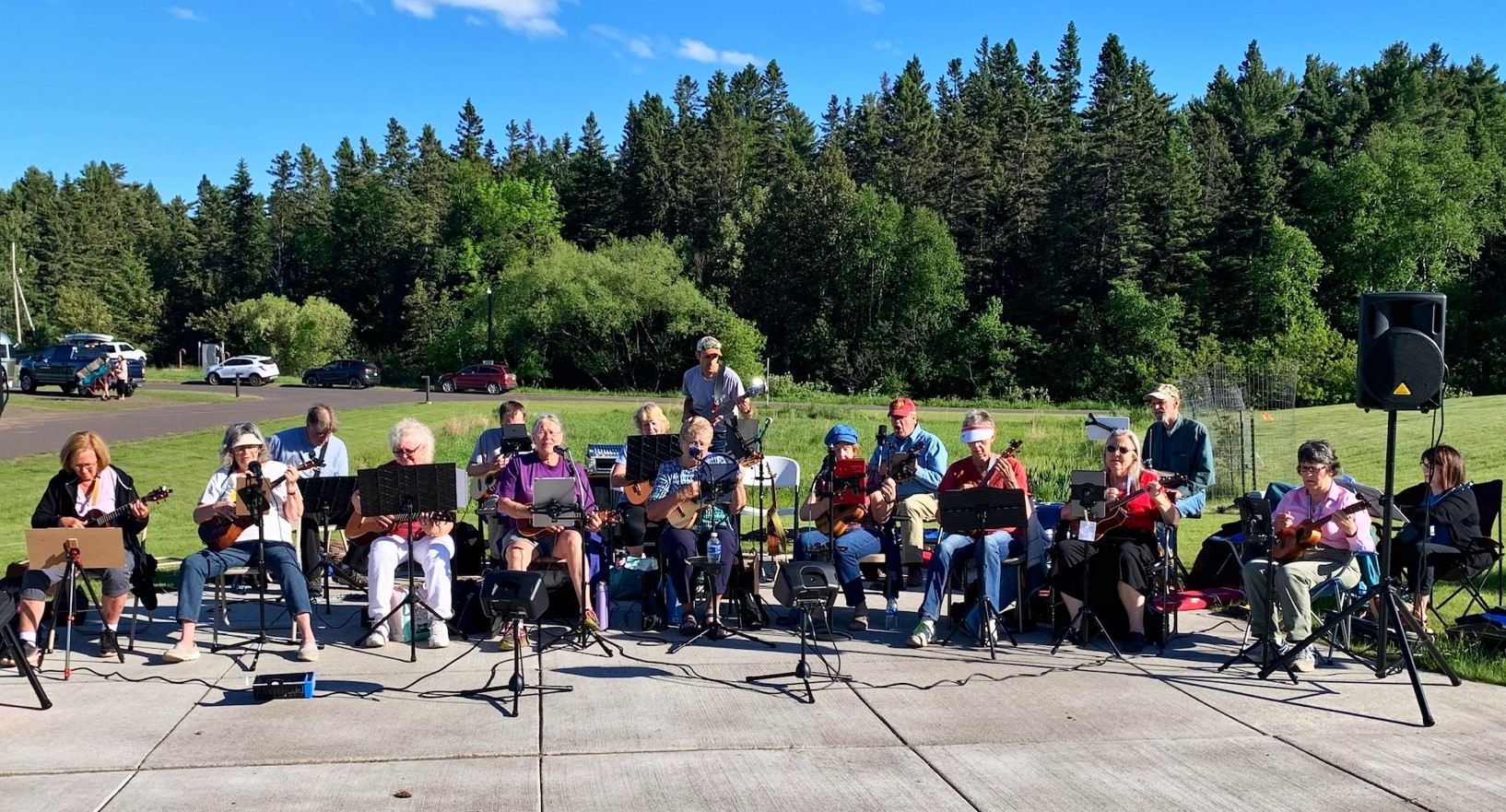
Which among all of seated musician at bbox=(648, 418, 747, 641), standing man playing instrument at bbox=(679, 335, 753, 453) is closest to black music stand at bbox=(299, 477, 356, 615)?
seated musician at bbox=(648, 418, 747, 641)

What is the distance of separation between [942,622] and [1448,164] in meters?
66.5

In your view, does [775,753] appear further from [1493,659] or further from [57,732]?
[1493,659]

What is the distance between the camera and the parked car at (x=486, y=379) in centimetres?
5300

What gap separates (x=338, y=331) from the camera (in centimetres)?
7306

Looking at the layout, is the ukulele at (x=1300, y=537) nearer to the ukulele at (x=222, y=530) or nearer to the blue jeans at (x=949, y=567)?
the blue jeans at (x=949, y=567)

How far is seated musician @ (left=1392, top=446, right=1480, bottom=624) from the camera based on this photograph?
307 inches

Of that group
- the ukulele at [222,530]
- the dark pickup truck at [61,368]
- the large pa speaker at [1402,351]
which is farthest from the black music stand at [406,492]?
the dark pickup truck at [61,368]

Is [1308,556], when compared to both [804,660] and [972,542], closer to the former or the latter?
[972,542]

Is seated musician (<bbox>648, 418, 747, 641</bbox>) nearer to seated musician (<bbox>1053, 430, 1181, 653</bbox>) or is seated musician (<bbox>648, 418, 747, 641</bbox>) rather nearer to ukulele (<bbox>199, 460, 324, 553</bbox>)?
seated musician (<bbox>1053, 430, 1181, 653</bbox>)

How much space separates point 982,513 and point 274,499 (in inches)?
176

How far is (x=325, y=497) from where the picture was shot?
336 inches

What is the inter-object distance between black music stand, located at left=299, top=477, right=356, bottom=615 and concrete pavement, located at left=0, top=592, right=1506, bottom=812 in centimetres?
128

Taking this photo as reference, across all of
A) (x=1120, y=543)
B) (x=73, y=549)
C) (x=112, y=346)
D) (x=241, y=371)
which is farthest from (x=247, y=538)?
(x=241, y=371)

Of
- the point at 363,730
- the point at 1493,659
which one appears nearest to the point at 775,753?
the point at 363,730
